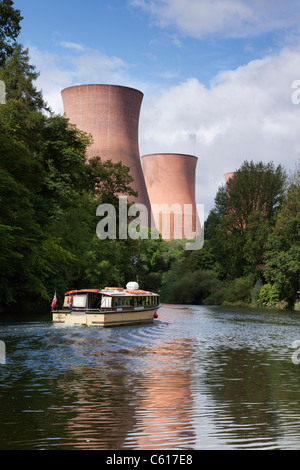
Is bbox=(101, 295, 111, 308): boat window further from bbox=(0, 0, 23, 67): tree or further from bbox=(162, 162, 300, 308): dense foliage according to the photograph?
bbox=(162, 162, 300, 308): dense foliage

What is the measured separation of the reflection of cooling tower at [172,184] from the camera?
251ft

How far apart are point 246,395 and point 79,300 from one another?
20.1 m

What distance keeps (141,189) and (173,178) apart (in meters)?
10.1

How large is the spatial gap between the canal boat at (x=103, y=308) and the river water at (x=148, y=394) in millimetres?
5650

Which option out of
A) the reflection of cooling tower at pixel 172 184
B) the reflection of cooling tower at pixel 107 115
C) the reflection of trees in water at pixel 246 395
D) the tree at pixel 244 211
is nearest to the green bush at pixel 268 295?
the tree at pixel 244 211

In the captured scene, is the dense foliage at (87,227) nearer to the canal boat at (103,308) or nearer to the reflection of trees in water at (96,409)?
the canal boat at (103,308)

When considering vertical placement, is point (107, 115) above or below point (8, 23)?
Result: above

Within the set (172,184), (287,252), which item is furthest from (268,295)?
(172,184)

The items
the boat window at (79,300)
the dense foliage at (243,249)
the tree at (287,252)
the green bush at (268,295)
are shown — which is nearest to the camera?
the boat window at (79,300)

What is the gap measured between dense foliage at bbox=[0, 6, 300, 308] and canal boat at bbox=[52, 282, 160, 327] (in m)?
1.80

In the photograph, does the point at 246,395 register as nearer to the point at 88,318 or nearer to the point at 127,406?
the point at 127,406

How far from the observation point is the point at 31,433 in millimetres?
8117

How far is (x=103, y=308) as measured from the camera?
2997 centimetres

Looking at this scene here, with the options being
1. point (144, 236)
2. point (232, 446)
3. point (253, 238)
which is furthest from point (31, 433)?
point (144, 236)
